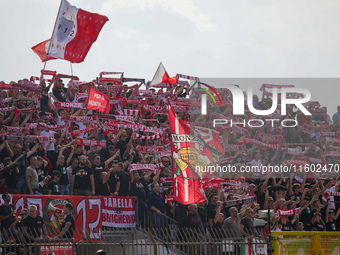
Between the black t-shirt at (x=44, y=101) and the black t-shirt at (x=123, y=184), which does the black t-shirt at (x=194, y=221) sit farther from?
the black t-shirt at (x=44, y=101)

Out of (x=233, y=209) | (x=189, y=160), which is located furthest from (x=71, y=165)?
(x=233, y=209)

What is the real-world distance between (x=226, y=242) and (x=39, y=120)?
810cm

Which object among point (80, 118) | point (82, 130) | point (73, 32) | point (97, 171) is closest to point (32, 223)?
point (97, 171)

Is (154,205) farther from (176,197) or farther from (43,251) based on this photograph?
(43,251)

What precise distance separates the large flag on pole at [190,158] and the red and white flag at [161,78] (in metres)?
8.98

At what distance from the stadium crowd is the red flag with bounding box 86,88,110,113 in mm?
345

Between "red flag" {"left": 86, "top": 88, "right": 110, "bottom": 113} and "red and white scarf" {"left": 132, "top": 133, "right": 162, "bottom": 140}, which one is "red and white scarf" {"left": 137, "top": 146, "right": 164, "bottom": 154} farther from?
"red flag" {"left": 86, "top": 88, "right": 110, "bottom": 113}

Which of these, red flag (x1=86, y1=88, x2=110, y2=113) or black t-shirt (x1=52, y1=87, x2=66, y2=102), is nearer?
red flag (x1=86, y1=88, x2=110, y2=113)

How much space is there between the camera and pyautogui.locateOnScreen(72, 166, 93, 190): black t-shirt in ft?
57.3

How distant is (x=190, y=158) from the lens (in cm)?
1806

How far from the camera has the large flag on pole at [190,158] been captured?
17453 millimetres

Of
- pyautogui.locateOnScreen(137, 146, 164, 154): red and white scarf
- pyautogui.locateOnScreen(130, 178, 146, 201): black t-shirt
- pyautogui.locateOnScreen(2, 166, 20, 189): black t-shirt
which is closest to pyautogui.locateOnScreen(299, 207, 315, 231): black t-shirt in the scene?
pyautogui.locateOnScreen(137, 146, 164, 154): red and white scarf

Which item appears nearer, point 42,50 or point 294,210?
point 294,210

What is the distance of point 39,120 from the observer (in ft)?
67.0
